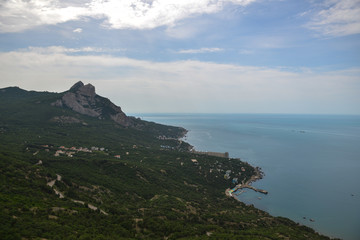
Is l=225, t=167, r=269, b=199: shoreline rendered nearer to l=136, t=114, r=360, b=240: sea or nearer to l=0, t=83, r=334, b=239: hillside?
l=136, t=114, r=360, b=240: sea

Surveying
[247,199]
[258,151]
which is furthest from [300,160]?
[247,199]

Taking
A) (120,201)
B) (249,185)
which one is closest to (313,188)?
(249,185)

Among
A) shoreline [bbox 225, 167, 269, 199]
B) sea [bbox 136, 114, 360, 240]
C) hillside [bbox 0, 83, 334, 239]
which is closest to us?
hillside [bbox 0, 83, 334, 239]

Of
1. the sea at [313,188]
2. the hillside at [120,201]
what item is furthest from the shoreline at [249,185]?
the hillside at [120,201]

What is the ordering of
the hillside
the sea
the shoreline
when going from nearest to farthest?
the hillside
the sea
the shoreline

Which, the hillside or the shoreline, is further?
the shoreline

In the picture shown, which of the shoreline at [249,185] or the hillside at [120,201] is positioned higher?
the hillside at [120,201]

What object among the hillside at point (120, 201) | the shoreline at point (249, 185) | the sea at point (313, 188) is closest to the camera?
the hillside at point (120, 201)

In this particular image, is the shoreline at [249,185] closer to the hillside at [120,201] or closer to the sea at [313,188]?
the sea at [313,188]

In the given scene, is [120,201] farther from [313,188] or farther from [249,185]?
[313,188]

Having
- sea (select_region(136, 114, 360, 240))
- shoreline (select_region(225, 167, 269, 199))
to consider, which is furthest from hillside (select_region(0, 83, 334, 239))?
sea (select_region(136, 114, 360, 240))

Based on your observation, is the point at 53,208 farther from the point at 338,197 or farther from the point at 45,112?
the point at 45,112
